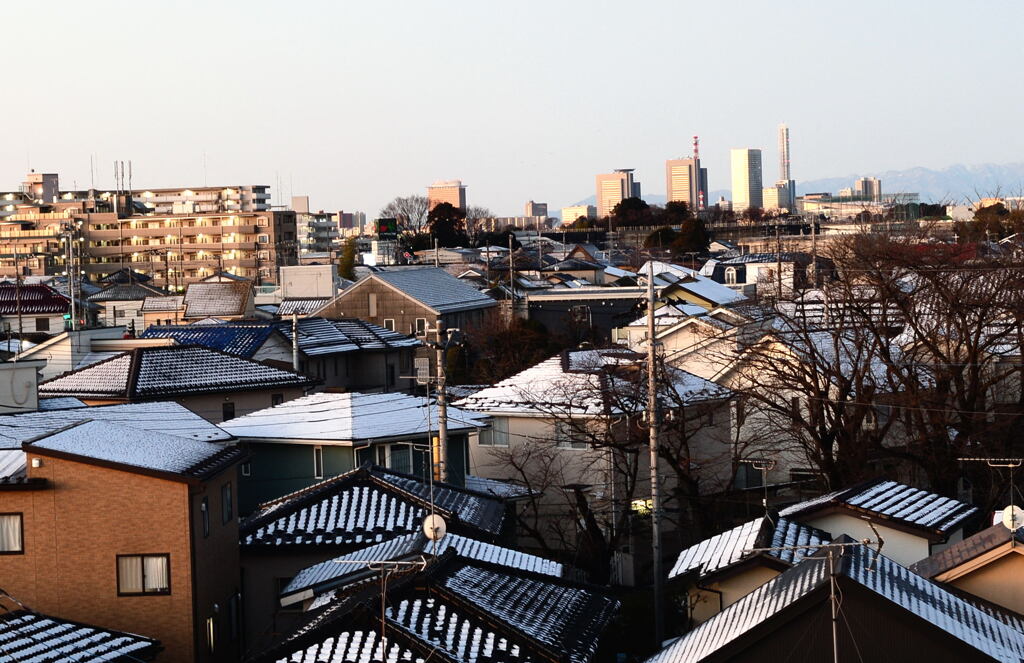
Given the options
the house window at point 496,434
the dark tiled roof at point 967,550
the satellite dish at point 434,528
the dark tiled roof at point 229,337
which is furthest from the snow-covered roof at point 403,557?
the dark tiled roof at point 229,337

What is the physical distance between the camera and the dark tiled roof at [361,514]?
1417cm

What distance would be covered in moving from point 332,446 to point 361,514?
14.9ft

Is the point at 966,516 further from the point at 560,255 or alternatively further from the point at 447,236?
the point at 447,236

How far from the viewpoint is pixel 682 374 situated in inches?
914

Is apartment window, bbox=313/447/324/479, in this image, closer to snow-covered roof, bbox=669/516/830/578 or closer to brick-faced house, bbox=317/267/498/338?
snow-covered roof, bbox=669/516/830/578

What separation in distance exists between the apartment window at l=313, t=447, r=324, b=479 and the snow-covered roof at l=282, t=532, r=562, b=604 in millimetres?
6127

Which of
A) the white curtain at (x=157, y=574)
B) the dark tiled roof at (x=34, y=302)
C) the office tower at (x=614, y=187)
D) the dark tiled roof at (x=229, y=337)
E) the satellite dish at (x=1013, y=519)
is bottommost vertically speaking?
the white curtain at (x=157, y=574)

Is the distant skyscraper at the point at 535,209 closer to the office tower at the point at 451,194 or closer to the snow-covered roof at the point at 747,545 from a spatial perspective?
the office tower at the point at 451,194

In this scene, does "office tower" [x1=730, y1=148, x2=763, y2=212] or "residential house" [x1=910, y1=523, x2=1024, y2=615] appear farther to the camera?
"office tower" [x1=730, y1=148, x2=763, y2=212]

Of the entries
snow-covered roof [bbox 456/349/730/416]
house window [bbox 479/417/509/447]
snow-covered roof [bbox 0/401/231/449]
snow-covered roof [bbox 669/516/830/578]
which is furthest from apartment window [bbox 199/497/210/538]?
house window [bbox 479/417/509/447]

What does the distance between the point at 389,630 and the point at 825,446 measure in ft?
37.9

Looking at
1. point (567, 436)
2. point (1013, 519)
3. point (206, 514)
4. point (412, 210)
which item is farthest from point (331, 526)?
point (412, 210)

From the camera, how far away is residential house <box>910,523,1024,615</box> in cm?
1080

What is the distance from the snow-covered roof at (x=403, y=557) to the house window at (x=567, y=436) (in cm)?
752
